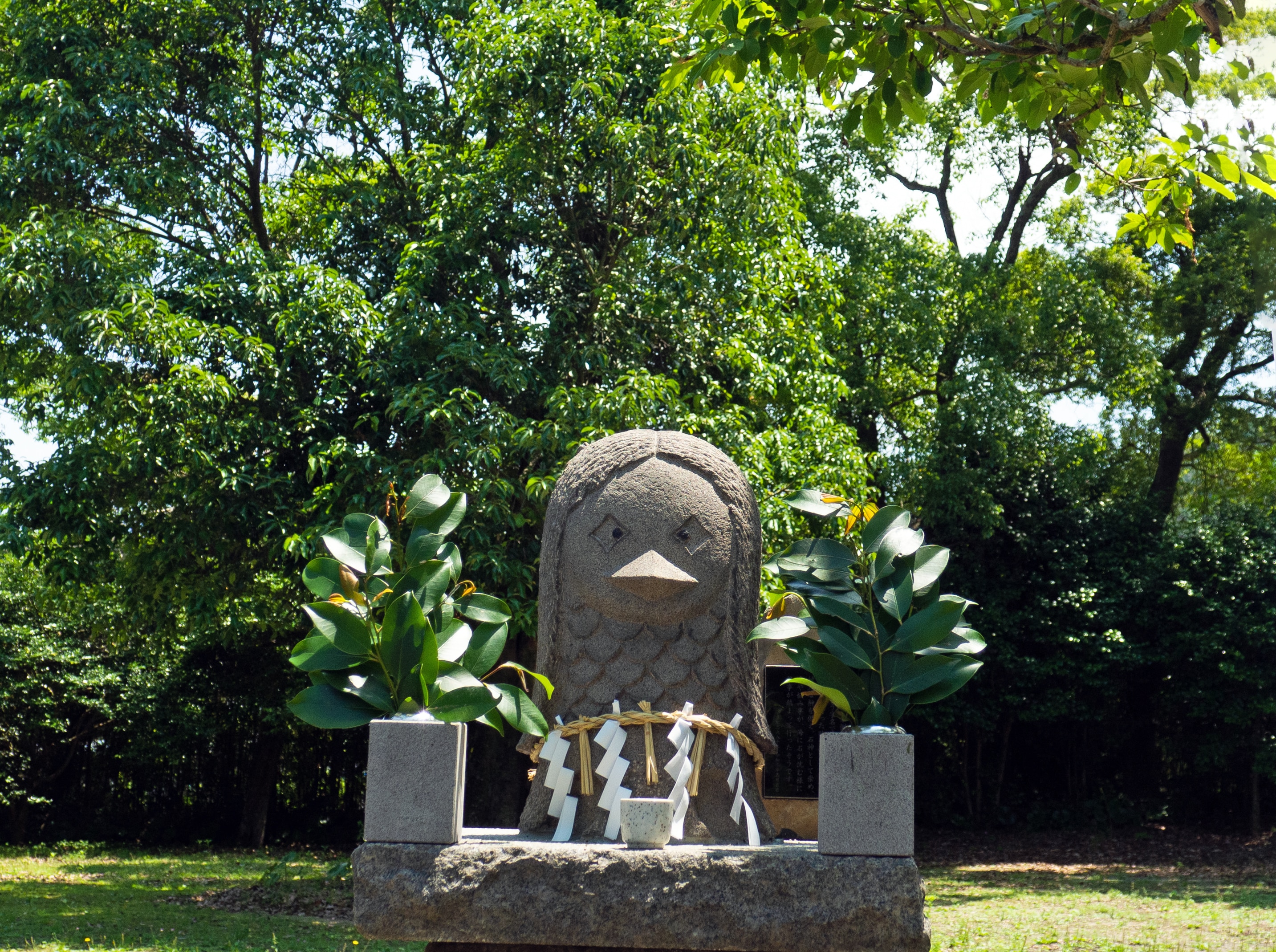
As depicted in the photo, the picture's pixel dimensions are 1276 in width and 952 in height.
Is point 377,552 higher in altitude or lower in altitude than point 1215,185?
lower

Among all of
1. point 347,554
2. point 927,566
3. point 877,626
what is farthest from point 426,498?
point 927,566

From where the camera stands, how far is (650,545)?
12.4 ft

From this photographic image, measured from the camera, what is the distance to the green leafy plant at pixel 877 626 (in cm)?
335

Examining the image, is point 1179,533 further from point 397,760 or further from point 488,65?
point 397,760

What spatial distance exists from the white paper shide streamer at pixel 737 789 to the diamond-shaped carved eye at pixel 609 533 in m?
0.73

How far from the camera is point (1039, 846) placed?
1302 cm

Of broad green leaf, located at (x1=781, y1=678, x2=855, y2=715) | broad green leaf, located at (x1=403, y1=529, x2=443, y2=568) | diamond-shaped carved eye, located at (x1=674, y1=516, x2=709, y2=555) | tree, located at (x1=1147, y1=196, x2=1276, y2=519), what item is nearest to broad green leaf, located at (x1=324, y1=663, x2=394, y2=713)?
broad green leaf, located at (x1=403, y1=529, x2=443, y2=568)

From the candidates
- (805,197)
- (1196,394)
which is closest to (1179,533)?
(1196,394)

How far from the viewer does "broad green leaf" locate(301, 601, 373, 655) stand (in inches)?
130

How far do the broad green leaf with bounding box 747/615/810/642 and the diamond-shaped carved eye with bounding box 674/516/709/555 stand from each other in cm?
39

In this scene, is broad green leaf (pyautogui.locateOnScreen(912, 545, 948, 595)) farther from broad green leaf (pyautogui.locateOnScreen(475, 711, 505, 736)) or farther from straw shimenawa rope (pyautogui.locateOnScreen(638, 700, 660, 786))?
broad green leaf (pyautogui.locateOnScreen(475, 711, 505, 736))

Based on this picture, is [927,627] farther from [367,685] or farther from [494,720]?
[367,685]

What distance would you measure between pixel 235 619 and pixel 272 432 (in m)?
1.48

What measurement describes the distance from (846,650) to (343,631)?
149 cm
